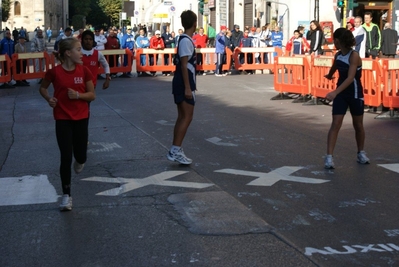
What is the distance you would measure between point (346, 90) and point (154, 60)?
845 inches

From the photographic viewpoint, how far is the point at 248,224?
6.43m

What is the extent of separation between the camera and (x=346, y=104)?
9414mm

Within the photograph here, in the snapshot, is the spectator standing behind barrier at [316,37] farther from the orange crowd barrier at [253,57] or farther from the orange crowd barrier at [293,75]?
the orange crowd barrier at [253,57]

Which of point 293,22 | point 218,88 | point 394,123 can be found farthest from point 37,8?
point 394,123

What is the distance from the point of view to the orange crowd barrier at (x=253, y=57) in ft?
102

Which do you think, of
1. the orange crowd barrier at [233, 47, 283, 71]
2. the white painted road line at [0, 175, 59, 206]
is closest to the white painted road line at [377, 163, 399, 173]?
the white painted road line at [0, 175, 59, 206]

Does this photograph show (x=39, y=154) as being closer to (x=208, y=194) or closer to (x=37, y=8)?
(x=208, y=194)

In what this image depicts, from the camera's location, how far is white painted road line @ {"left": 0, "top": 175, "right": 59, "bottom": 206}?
757 centimetres

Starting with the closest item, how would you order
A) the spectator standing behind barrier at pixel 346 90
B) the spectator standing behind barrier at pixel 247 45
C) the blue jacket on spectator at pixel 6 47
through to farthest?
the spectator standing behind barrier at pixel 346 90
the blue jacket on spectator at pixel 6 47
the spectator standing behind barrier at pixel 247 45

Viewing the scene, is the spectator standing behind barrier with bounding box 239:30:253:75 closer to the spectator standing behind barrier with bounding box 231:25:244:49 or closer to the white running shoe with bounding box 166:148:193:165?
the spectator standing behind barrier with bounding box 231:25:244:49

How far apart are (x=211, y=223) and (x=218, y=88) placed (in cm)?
1662

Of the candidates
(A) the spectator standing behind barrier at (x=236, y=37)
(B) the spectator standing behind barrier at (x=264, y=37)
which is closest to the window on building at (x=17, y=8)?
(B) the spectator standing behind barrier at (x=264, y=37)

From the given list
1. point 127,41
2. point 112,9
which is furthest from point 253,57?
point 112,9

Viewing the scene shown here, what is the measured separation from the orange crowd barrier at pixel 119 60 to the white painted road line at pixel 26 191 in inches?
820
